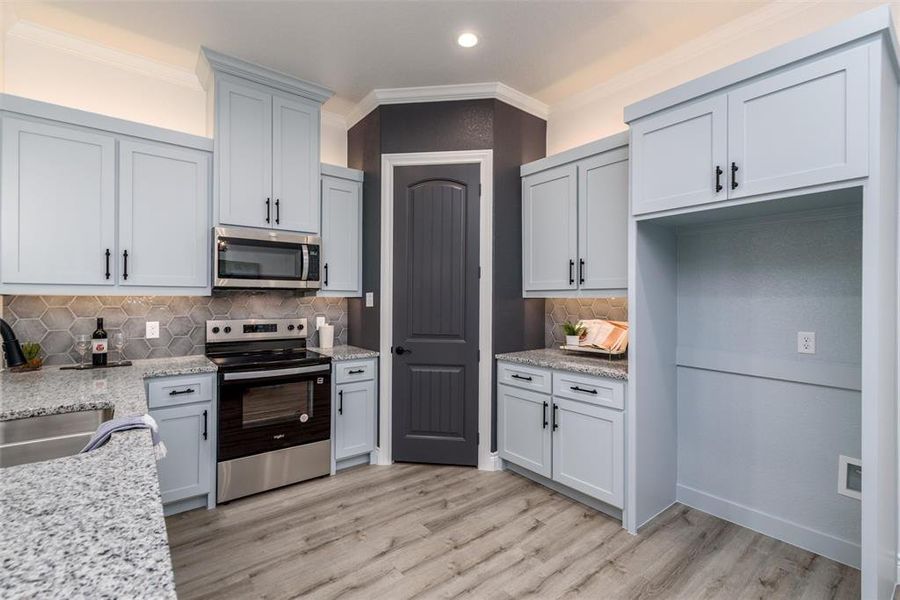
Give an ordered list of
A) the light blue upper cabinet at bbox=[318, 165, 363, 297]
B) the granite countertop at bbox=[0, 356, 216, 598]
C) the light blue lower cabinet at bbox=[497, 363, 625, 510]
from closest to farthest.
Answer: the granite countertop at bbox=[0, 356, 216, 598] → the light blue lower cabinet at bbox=[497, 363, 625, 510] → the light blue upper cabinet at bbox=[318, 165, 363, 297]

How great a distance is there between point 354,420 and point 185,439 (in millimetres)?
1103

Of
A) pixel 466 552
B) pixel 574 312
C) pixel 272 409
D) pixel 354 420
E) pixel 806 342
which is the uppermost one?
pixel 574 312

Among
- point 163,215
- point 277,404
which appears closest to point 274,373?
point 277,404

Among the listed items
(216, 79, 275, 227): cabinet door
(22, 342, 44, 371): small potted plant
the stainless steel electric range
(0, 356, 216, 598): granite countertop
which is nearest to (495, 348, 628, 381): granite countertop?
the stainless steel electric range

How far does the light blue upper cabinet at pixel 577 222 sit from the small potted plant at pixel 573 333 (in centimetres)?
25

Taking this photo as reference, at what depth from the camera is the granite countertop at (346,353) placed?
3170 millimetres

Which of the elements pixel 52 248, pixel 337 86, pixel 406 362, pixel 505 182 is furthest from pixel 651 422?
pixel 52 248

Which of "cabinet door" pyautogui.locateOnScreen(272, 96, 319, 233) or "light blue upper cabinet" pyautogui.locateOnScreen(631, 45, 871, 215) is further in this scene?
"cabinet door" pyautogui.locateOnScreen(272, 96, 319, 233)

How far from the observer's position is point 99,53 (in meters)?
2.78

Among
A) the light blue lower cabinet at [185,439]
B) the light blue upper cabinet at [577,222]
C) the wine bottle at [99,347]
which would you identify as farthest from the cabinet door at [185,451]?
the light blue upper cabinet at [577,222]

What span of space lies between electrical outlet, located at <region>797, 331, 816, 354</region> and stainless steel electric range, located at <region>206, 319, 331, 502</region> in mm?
2840

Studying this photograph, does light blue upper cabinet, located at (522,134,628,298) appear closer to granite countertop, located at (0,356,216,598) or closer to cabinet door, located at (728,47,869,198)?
cabinet door, located at (728,47,869,198)

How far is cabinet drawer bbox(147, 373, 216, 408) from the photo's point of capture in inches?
97.2

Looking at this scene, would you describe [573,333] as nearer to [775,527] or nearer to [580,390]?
[580,390]
